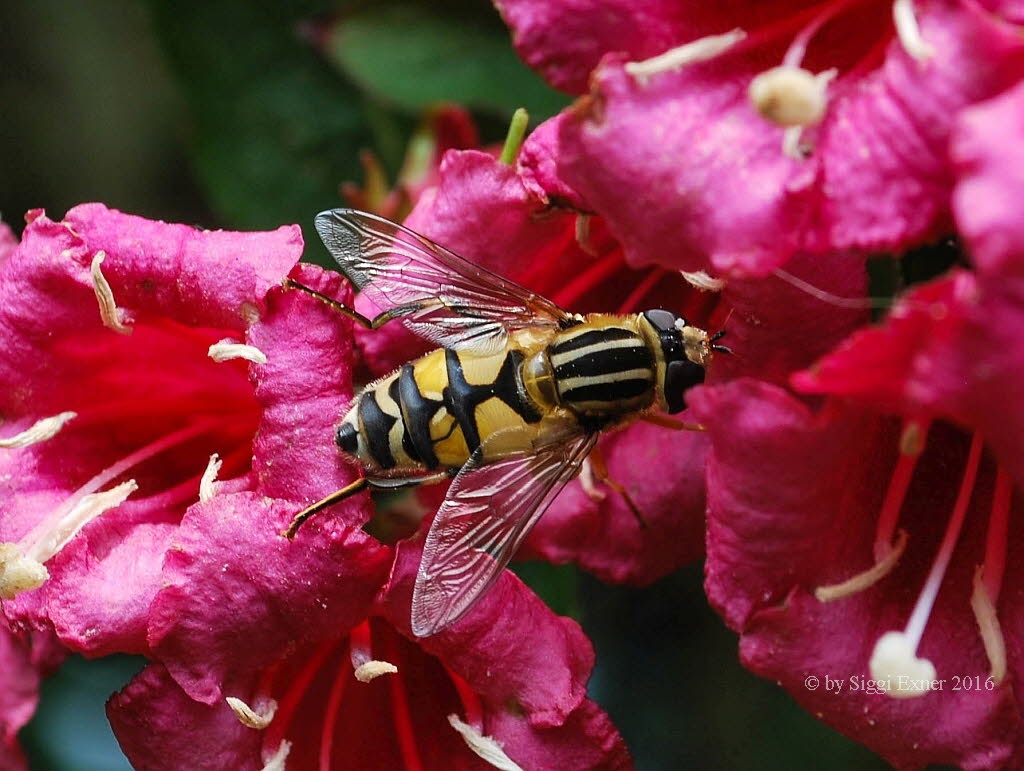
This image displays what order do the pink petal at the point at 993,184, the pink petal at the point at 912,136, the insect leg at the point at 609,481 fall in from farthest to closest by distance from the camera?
the insect leg at the point at 609,481 < the pink petal at the point at 912,136 < the pink petal at the point at 993,184

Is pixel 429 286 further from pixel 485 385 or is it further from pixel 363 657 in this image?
pixel 363 657

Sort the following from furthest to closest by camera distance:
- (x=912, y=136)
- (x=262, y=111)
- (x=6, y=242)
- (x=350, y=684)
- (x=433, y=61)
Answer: (x=262, y=111)
(x=433, y=61)
(x=6, y=242)
(x=350, y=684)
(x=912, y=136)

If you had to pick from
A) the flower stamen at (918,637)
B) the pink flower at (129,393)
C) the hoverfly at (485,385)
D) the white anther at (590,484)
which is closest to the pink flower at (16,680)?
the pink flower at (129,393)

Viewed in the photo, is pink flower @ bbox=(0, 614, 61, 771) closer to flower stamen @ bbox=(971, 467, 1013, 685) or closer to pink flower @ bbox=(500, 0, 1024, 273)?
pink flower @ bbox=(500, 0, 1024, 273)

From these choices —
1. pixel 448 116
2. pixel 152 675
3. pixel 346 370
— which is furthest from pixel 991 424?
pixel 448 116

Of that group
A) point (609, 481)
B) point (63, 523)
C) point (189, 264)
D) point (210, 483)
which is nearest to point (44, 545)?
point (63, 523)

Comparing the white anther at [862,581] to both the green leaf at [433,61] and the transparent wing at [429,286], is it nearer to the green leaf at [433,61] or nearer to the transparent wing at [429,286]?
the transparent wing at [429,286]

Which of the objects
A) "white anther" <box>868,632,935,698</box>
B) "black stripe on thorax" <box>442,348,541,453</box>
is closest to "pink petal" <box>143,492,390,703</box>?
"black stripe on thorax" <box>442,348,541,453</box>
